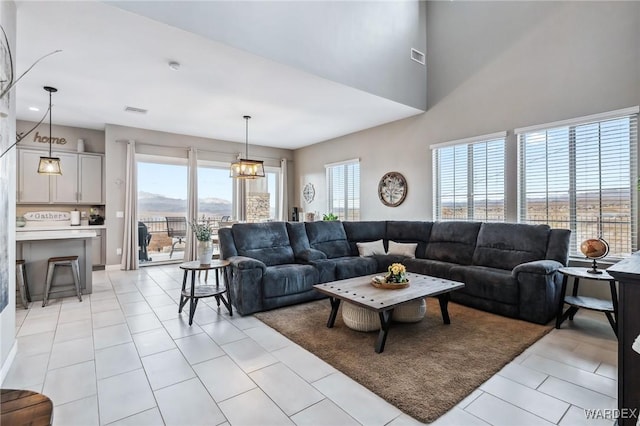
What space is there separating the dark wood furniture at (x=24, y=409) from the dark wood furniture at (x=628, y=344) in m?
2.49

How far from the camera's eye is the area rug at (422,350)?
6.70 ft

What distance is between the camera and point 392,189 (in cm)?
608

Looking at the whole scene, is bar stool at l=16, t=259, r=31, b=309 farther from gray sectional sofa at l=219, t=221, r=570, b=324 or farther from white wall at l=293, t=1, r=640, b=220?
white wall at l=293, t=1, r=640, b=220

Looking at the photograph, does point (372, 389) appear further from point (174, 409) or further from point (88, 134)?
point (88, 134)

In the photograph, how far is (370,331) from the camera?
3.01m

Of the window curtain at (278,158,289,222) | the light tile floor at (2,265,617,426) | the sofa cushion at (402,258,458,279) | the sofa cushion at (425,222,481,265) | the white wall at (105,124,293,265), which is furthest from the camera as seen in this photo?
the window curtain at (278,158,289,222)

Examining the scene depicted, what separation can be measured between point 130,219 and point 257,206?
2874 millimetres

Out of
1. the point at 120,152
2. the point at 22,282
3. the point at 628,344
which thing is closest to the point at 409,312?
the point at 628,344

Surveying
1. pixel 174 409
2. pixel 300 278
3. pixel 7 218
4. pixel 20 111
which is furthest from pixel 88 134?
pixel 174 409

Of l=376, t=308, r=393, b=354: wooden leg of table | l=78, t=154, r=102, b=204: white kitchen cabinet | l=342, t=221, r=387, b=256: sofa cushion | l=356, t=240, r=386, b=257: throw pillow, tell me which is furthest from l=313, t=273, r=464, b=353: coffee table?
l=78, t=154, r=102, b=204: white kitchen cabinet

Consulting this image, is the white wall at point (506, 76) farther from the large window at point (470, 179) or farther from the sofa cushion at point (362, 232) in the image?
the sofa cushion at point (362, 232)

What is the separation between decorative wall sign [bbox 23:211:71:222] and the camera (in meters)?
5.96

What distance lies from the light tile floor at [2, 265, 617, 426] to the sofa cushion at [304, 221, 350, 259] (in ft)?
6.01

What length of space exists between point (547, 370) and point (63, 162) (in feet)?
26.5
